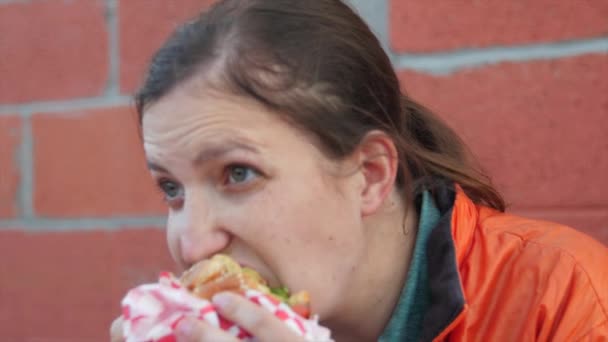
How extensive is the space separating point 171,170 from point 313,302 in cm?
29

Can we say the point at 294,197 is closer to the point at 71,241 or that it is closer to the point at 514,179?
the point at 514,179

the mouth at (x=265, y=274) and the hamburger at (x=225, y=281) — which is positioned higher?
the hamburger at (x=225, y=281)

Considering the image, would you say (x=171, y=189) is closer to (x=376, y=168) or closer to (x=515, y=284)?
(x=376, y=168)

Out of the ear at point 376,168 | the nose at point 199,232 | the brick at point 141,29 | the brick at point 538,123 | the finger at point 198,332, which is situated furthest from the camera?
the brick at point 141,29

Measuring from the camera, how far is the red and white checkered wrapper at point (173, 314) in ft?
3.46

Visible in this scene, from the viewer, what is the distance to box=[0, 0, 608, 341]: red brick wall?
160cm

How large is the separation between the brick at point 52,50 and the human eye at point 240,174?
38.5 inches

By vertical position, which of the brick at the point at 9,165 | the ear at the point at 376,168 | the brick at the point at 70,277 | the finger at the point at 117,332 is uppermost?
the ear at the point at 376,168

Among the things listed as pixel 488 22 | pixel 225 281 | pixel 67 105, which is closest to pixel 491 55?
pixel 488 22

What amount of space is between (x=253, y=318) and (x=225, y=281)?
0.23 feet

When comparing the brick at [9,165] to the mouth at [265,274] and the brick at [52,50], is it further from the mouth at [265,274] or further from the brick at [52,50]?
the mouth at [265,274]

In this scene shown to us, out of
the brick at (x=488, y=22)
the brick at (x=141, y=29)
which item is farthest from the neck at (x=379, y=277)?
the brick at (x=141, y=29)

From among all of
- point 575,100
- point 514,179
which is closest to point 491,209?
point 514,179

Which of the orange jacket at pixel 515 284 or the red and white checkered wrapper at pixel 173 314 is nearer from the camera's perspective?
the red and white checkered wrapper at pixel 173 314
